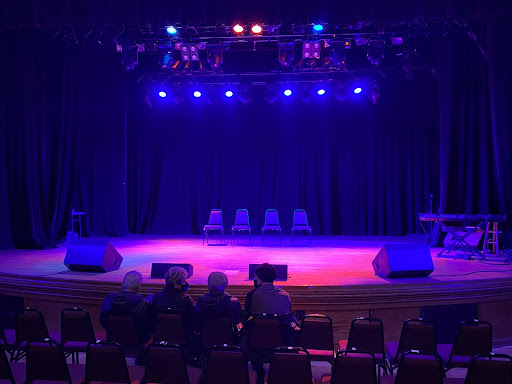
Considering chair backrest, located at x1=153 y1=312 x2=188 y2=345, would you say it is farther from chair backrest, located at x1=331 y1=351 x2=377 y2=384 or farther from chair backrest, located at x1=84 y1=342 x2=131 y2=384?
chair backrest, located at x1=331 y1=351 x2=377 y2=384

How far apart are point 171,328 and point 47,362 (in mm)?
988

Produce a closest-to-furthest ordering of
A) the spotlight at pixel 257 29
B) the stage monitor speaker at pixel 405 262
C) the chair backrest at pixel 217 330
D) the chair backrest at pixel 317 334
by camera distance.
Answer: the chair backrest at pixel 217 330, the chair backrest at pixel 317 334, the stage monitor speaker at pixel 405 262, the spotlight at pixel 257 29

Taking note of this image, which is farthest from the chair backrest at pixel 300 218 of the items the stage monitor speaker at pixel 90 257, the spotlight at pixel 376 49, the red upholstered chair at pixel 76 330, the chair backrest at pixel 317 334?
the red upholstered chair at pixel 76 330

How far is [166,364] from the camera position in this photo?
3135mm

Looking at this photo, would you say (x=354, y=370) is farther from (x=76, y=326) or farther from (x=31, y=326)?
(x=31, y=326)

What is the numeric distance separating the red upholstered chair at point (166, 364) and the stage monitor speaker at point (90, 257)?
312 centimetres

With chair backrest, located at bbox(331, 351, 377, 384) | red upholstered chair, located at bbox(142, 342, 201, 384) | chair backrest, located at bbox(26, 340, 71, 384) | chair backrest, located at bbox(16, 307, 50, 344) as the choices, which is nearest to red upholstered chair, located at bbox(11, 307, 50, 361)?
chair backrest, located at bbox(16, 307, 50, 344)

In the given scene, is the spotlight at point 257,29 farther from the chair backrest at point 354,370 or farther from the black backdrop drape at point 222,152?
the chair backrest at point 354,370

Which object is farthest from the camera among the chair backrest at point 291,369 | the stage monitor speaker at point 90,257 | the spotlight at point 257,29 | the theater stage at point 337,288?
the spotlight at point 257,29

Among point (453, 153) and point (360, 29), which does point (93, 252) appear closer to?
point (360, 29)

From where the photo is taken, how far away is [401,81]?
11.4 metres

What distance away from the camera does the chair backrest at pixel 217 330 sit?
3.87 meters

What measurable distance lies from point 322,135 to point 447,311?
7051 millimetres

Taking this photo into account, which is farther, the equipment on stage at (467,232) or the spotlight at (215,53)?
the spotlight at (215,53)
